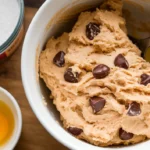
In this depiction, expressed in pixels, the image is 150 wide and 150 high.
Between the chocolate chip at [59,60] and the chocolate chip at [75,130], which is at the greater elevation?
the chocolate chip at [59,60]

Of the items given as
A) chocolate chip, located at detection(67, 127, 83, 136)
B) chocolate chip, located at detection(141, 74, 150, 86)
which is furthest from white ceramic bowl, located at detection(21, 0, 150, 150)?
chocolate chip, located at detection(141, 74, 150, 86)

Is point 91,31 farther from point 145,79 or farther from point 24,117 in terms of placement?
point 24,117

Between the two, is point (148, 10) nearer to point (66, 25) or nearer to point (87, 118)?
point (66, 25)

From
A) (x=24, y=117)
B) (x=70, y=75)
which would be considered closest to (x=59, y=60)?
(x=70, y=75)

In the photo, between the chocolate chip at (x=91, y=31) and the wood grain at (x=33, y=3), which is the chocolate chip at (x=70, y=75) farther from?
the wood grain at (x=33, y=3)

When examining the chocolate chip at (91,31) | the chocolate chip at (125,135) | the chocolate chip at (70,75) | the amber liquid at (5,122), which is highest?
the chocolate chip at (91,31)

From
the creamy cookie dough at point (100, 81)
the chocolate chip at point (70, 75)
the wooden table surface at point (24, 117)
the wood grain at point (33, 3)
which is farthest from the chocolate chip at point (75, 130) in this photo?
the wood grain at point (33, 3)
